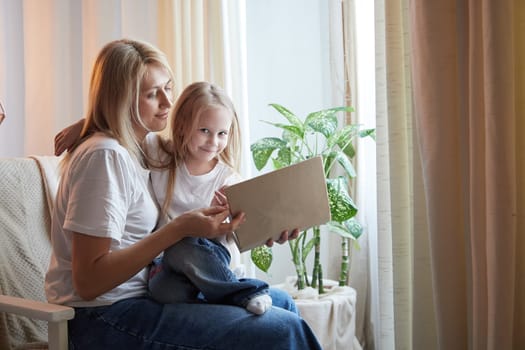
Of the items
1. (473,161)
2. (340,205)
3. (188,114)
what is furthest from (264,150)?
(473,161)

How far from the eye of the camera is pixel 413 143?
77.3 inches

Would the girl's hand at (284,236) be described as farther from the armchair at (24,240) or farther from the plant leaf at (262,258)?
the plant leaf at (262,258)

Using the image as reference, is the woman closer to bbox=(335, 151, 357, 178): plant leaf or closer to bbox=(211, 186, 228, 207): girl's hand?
bbox=(211, 186, 228, 207): girl's hand

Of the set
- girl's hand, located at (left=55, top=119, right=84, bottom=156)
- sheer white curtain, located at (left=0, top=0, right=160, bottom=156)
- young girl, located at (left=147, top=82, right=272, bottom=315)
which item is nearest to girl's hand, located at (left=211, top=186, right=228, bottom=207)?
young girl, located at (left=147, top=82, right=272, bottom=315)

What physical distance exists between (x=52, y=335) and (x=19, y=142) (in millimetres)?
1901

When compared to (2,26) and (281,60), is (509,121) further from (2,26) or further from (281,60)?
(2,26)

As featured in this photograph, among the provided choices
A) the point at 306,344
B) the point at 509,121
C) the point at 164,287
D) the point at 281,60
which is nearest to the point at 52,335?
the point at 164,287

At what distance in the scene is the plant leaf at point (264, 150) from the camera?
2346mm

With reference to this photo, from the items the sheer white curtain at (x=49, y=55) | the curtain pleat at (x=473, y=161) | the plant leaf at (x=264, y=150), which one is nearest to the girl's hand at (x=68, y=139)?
the plant leaf at (x=264, y=150)

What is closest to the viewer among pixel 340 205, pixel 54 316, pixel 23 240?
pixel 54 316

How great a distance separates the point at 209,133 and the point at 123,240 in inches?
13.9

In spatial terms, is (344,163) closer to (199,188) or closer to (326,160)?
(326,160)

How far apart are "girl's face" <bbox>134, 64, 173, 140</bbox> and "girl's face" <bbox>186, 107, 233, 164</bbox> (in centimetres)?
9

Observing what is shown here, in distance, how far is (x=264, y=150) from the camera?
2.36 meters
